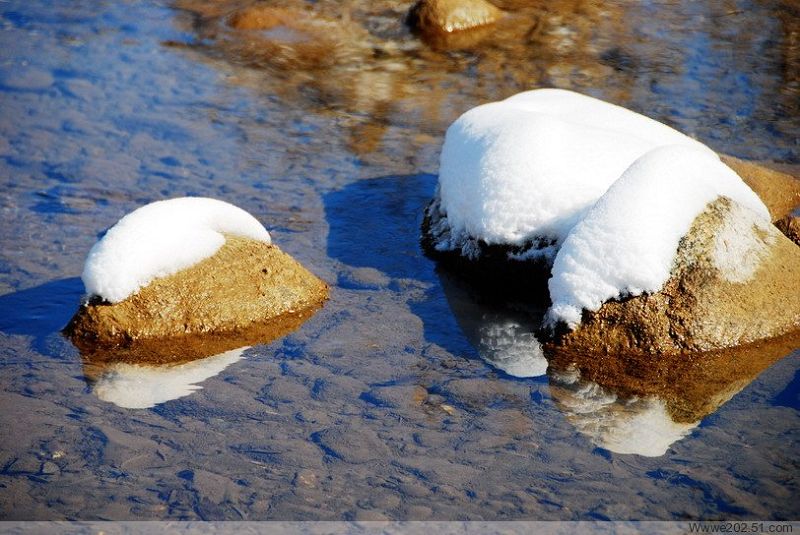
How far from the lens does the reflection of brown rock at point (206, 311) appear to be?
4660 mm

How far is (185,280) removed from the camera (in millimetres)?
4762

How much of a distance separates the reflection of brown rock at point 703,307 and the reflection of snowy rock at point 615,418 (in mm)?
291

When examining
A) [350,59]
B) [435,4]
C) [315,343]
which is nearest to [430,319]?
[315,343]

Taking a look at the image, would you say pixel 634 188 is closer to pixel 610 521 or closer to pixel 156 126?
pixel 610 521

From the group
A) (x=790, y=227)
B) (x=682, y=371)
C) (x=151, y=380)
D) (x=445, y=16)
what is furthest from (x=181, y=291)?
(x=445, y=16)

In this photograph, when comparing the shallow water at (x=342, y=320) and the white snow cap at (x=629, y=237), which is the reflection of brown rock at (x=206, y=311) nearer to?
the shallow water at (x=342, y=320)

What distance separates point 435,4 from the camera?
9.80 m

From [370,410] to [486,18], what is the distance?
6.67 metres

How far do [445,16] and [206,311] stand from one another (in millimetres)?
5863

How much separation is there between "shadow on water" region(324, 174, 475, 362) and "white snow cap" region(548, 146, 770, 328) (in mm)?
598

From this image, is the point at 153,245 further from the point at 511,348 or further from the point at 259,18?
the point at 259,18

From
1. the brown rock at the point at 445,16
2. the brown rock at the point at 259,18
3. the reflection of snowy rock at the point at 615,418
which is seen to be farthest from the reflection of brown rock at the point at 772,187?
the brown rock at the point at 259,18

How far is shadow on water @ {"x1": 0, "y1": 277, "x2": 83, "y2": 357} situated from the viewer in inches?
186

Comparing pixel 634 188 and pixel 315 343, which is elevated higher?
pixel 634 188
